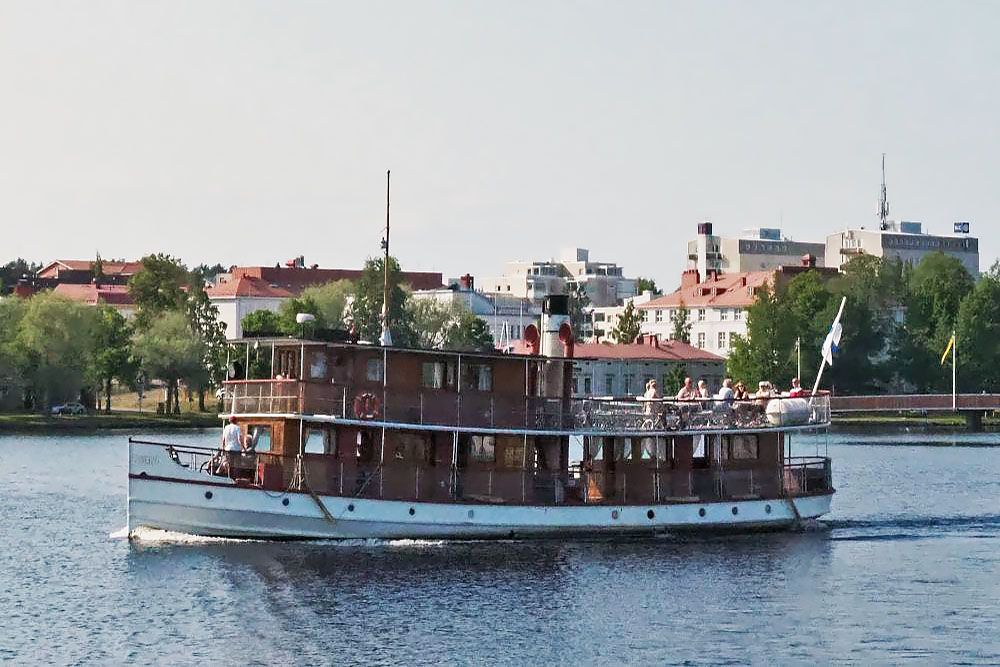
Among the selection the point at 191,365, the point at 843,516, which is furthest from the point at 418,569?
the point at 191,365

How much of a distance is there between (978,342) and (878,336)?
854 centimetres

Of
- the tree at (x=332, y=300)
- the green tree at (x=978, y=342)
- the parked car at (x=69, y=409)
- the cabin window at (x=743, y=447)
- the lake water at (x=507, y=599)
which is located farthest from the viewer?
the tree at (x=332, y=300)

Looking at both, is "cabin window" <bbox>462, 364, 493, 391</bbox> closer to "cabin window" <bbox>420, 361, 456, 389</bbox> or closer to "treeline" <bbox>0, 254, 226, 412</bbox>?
"cabin window" <bbox>420, 361, 456, 389</bbox>

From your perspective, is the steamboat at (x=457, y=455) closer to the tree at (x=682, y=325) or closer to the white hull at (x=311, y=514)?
the white hull at (x=311, y=514)

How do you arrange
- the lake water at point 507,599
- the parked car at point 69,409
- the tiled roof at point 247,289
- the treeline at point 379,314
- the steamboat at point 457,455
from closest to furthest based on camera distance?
1. the lake water at point 507,599
2. the steamboat at point 457,455
3. the parked car at point 69,409
4. the treeline at point 379,314
5. the tiled roof at point 247,289

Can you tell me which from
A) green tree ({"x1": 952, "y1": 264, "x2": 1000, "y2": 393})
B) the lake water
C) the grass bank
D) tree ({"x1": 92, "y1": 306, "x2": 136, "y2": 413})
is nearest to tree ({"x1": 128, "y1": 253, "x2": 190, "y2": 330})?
tree ({"x1": 92, "y1": 306, "x2": 136, "y2": 413})

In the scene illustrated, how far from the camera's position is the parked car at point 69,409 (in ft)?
437

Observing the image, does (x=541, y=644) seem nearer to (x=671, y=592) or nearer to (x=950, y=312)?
(x=671, y=592)

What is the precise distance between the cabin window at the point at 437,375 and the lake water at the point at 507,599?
15.0 ft

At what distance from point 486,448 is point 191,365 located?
84.5 m

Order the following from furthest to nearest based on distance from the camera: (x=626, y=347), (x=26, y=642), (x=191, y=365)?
(x=626, y=347) → (x=191, y=365) → (x=26, y=642)

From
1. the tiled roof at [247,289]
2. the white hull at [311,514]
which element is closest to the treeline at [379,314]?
the tiled roof at [247,289]

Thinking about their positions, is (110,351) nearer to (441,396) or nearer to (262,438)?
(262,438)

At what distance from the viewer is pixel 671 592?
47.3m
